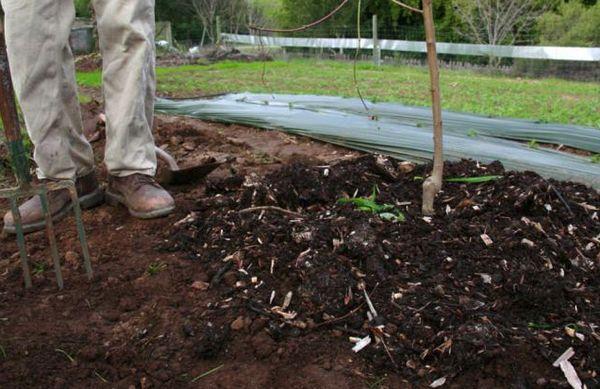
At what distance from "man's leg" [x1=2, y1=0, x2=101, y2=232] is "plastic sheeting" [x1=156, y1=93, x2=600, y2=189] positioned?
1649 mm

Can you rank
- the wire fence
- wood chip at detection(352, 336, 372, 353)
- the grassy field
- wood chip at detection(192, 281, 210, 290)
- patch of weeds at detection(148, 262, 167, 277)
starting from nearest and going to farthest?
1. wood chip at detection(352, 336, 372, 353)
2. wood chip at detection(192, 281, 210, 290)
3. patch of weeds at detection(148, 262, 167, 277)
4. the grassy field
5. the wire fence

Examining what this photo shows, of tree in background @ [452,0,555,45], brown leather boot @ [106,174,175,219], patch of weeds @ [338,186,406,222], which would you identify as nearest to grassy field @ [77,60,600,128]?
patch of weeds @ [338,186,406,222]

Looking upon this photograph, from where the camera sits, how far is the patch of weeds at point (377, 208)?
1.89 metres

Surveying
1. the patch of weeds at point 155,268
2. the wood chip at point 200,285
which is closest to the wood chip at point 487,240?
the wood chip at point 200,285

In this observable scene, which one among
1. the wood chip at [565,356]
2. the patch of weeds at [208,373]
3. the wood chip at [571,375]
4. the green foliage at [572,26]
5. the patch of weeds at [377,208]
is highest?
the green foliage at [572,26]

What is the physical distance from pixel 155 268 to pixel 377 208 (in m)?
0.76

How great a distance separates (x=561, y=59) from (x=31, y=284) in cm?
1248

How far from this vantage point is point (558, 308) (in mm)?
1480

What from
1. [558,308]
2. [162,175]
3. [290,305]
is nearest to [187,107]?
[162,175]

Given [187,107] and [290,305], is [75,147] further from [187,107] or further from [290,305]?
[187,107]

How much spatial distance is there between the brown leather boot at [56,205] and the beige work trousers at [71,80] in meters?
0.06

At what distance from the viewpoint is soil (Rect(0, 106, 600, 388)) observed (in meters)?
1.33

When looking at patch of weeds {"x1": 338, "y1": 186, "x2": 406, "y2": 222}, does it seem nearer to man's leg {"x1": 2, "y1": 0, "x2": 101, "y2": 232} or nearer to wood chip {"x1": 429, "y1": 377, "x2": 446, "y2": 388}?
wood chip {"x1": 429, "y1": 377, "x2": 446, "y2": 388}

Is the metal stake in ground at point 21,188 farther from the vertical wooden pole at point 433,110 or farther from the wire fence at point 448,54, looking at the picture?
the wire fence at point 448,54
